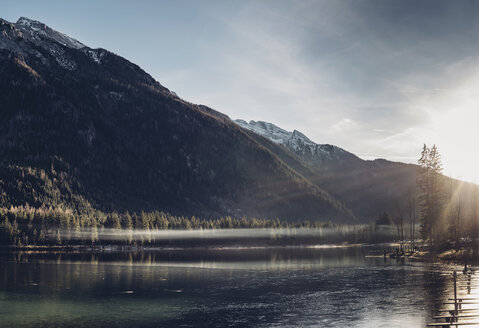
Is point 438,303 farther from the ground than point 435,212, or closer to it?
closer to it

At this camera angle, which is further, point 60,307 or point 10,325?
point 60,307

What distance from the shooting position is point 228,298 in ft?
274

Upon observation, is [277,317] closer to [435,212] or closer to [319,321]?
[319,321]

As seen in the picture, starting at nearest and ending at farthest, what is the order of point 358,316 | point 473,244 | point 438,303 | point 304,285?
point 358,316 → point 438,303 → point 304,285 → point 473,244

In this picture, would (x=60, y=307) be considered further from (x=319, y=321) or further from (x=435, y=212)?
(x=435, y=212)

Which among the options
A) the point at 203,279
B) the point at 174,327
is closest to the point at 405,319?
the point at 174,327

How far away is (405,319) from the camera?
2425 inches

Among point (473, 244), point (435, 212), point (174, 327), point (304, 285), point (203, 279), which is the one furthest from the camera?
point (435, 212)

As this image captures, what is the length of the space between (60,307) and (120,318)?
49.1 ft

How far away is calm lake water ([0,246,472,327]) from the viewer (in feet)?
210

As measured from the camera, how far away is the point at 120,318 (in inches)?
2606

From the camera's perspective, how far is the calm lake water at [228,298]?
63875 millimetres

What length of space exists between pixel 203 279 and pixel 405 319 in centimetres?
6091

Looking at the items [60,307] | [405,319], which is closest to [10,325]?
[60,307]
